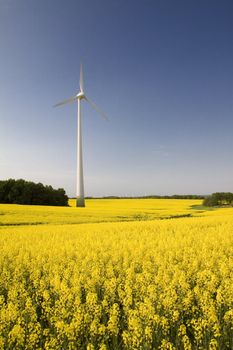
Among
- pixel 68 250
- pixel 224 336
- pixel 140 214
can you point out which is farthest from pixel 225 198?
pixel 224 336

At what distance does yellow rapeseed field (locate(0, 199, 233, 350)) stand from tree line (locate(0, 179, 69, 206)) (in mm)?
44054

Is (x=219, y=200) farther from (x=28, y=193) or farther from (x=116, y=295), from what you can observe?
(x=116, y=295)

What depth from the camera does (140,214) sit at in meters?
40.4

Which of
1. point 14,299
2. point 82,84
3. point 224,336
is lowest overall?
point 224,336

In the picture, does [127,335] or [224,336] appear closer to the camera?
[127,335]

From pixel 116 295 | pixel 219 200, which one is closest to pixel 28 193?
pixel 219 200

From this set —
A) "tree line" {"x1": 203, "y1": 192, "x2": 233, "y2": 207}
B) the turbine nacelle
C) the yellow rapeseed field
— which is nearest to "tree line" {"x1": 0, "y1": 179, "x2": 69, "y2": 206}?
the turbine nacelle

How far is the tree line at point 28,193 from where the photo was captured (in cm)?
6081

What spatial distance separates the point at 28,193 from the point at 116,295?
55004 millimetres

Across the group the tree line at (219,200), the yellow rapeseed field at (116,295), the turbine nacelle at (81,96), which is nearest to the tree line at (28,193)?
the turbine nacelle at (81,96)

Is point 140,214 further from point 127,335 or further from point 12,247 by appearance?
point 127,335

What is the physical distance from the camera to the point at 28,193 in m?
61.1

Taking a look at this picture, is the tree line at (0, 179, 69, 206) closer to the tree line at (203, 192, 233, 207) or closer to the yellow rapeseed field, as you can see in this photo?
the tree line at (203, 192, 233, 207)

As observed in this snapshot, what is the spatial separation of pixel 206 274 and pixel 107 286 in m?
2.80
